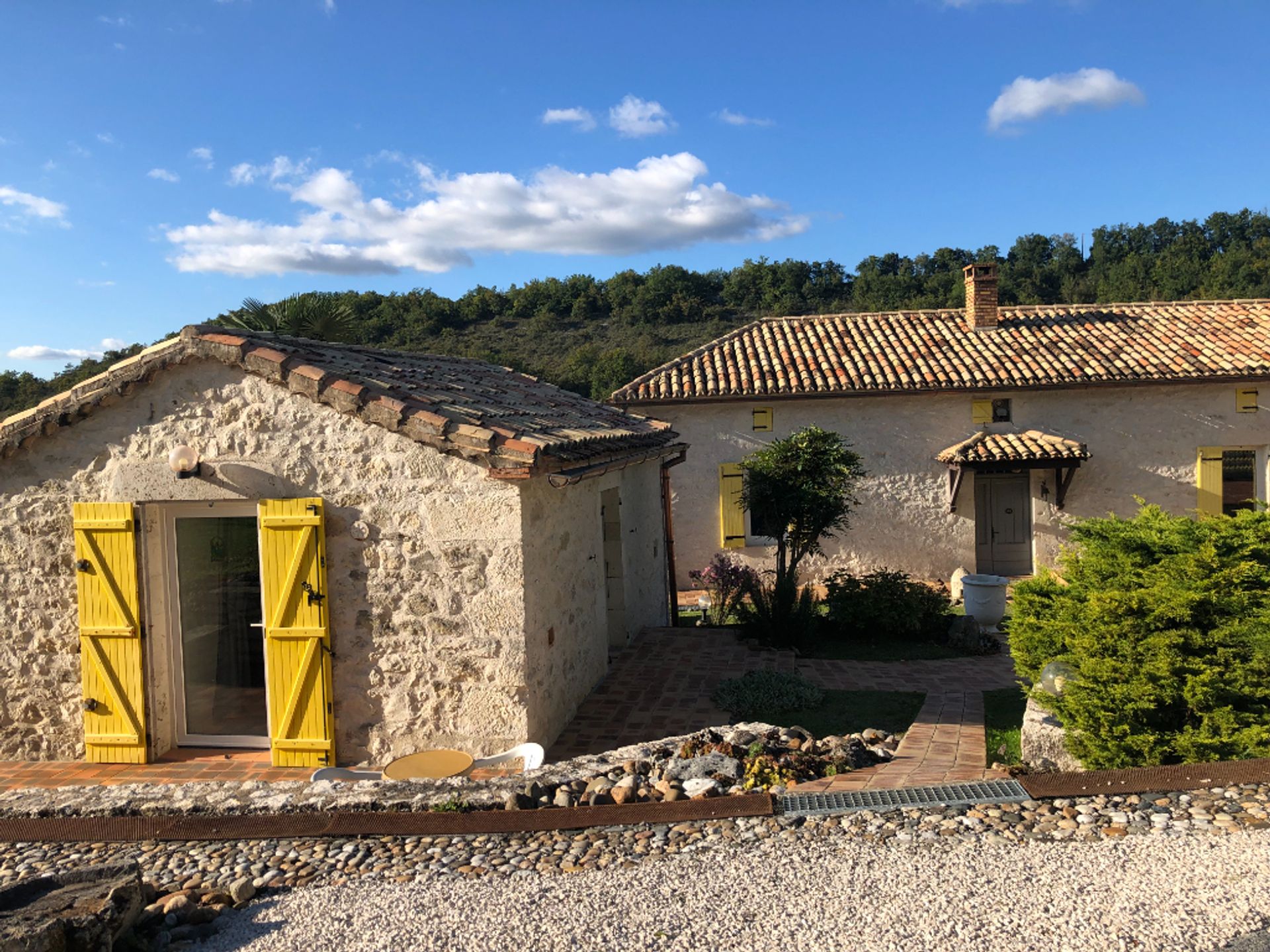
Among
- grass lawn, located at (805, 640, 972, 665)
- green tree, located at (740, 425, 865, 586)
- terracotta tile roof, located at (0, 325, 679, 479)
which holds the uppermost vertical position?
terracotta tile roof, located at (0, 325, 679, 479)

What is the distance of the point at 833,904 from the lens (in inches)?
143

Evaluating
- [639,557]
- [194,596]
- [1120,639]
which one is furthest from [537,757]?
[639,557]

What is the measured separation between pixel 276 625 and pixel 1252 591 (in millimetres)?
6299

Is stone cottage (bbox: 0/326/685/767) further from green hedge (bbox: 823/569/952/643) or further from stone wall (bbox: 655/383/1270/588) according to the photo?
stone wall (bbox: 655/383/1270/588)

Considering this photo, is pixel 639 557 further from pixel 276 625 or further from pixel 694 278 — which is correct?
pixel 694 278

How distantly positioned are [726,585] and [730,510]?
2667mm

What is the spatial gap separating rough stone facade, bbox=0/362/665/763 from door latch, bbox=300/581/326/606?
0.33 feet

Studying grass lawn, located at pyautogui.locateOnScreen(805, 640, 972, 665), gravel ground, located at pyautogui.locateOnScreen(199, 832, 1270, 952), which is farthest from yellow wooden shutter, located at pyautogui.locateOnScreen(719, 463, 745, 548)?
gravel ground, located at pyautogui.locateOnScreen(199, 832, 1270, 952)

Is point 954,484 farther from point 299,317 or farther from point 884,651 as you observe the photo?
point 299,317

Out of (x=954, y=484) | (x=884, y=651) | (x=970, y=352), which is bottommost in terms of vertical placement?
(x=884, y=651)

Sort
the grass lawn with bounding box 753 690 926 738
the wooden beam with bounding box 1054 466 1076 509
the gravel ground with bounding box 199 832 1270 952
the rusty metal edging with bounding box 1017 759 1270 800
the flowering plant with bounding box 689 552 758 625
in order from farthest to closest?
the wooden beam with bounding box 1054 466 1076 509 → the flowering plant with bounding box 689 552 758 625 → the grass lawn with bounding box 753 690 926 738 → the rusty metal edging with bounding box 1017 759 1270 800 → the gravel ground with bounding box 199 832 1270 952

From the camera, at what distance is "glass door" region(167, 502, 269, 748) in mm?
6711

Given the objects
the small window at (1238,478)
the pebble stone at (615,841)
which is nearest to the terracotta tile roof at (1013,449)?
the small window at (1238,478)

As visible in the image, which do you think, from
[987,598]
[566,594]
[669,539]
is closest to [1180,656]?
[566,594]
